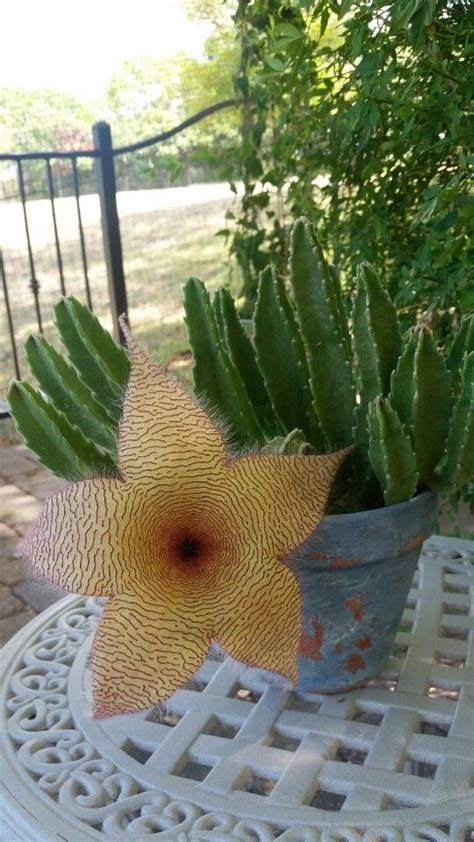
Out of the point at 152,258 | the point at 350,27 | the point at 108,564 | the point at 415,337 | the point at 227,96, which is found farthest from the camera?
the point at 152,258

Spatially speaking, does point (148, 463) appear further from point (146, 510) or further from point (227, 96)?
point (227, 96)

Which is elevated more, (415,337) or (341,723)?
(415,337)

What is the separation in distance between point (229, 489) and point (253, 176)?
5.90 feet

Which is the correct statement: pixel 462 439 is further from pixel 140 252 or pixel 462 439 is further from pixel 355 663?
pixel 140 252

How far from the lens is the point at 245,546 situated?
19.1 inches

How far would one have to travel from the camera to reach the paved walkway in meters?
1.71

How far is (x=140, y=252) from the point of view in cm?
329

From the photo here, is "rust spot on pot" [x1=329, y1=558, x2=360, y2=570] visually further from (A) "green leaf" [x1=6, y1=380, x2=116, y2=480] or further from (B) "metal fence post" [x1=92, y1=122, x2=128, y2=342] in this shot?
(B) "metal fence post" [x1=92, y1=122, x2=128, y2=342]

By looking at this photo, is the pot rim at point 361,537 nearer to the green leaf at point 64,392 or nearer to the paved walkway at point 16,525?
the green leaf at point 64,392

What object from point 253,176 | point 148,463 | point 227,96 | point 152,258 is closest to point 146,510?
point 148,463

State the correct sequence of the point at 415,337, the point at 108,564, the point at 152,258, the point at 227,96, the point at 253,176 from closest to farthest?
the point at 108,564, the point at 415,337, the point at 253,176, the point at 227,96, the point at 152,258

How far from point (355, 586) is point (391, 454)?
0.11 m

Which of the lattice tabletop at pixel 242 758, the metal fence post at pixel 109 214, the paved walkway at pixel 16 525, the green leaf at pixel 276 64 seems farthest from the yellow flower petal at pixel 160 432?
the metal fence post at pixel 109 214

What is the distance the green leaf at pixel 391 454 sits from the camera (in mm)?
507
